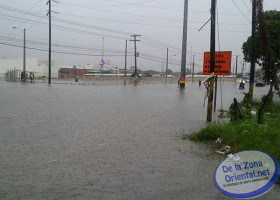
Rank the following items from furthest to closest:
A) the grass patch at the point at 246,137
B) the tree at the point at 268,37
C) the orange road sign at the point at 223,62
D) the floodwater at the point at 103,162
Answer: the orange road sign at the point at 223,62
the tree at the point at 268,37
the grass patch at the point at 246,137
the floodwater at the point at 103,162

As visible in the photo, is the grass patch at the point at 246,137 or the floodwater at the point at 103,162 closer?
the floodwater at the point at 103,162

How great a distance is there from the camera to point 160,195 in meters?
4.19

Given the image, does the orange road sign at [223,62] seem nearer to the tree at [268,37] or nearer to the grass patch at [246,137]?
the tree at [268,37]

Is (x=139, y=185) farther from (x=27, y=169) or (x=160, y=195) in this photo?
(x=27, y=169)

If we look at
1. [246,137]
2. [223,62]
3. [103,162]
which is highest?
[223,62]

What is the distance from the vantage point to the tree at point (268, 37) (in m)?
7.48

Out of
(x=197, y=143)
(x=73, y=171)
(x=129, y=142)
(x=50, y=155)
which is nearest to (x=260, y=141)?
(x=197, y=143)

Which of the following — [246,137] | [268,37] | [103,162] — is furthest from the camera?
[268,37]

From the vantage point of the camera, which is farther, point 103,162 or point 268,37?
point 268,37

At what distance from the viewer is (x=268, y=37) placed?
24.8 feet

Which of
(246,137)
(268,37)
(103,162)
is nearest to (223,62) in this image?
(268,37)

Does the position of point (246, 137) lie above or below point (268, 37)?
below

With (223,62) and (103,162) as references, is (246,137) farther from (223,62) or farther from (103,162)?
(223,62)

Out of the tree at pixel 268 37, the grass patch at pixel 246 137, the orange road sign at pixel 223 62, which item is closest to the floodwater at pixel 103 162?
the grass patch at pixel 246 137
